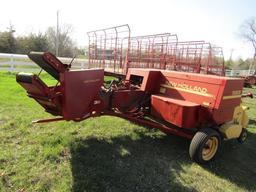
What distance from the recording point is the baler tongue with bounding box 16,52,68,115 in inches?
136

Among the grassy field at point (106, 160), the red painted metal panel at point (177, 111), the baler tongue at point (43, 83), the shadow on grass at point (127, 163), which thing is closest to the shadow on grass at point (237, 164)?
the grassy field at point (106, 160)

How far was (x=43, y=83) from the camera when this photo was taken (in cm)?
352

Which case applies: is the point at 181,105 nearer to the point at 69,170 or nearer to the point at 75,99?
the point at 75,99

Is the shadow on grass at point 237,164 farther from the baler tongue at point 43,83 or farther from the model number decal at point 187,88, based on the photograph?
the baler tongue at point 43,83

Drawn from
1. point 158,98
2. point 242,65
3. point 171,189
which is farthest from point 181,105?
point 242,65

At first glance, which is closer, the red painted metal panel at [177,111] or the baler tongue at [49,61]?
the baler tongue at [49,61]

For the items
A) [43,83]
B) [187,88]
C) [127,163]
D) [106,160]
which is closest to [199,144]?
[187,88]

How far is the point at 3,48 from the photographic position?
3133 centimetres

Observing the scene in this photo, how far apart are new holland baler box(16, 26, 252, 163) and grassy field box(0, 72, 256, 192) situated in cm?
34

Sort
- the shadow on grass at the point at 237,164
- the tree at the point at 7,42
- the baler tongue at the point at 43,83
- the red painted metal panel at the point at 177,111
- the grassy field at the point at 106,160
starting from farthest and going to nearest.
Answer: the tree at the point at 7,42, the red painted metal panel at the point at 177,111, the shadow on grass at the point at 237,164, the baler tongue at the point at 43,83, the grassy field at the point at 106,160

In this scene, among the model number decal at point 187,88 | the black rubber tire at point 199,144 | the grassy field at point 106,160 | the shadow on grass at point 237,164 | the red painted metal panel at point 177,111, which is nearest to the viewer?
the grassy field at point 106,160

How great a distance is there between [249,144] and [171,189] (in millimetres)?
2835

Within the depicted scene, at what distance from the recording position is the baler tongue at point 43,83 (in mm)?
3455

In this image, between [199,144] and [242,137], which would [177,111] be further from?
[242,137]
